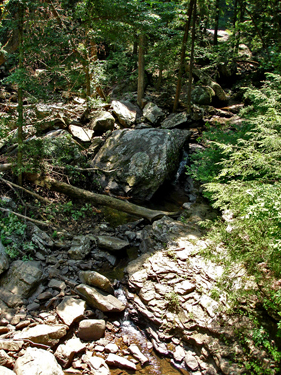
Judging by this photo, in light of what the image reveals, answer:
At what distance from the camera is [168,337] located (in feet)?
13.9

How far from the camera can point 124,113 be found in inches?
488

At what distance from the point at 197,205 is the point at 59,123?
587 cm

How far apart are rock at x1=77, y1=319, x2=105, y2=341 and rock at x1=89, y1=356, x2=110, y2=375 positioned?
36 cm

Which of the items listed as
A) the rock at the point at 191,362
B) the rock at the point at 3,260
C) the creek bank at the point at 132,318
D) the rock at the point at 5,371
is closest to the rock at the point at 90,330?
the creek bank at the point at 132,318

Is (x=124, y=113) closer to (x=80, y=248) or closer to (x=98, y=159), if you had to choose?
(x=98, y=159)

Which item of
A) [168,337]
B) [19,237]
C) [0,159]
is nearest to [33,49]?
[0,159]

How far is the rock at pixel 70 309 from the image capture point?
4289 mm

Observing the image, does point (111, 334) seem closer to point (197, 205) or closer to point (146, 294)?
point (146, 294)

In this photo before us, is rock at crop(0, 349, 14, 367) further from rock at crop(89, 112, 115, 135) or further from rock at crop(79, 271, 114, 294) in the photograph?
rock at crop(89, 112, 115, 135)

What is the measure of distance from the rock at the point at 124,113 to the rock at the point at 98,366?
989cm

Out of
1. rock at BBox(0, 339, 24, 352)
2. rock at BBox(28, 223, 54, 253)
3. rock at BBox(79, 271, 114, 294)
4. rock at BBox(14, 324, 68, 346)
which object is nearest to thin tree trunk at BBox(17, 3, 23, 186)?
rock at BBox(28, 223, 54, 253)

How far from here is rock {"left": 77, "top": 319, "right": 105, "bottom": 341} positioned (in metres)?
4.20

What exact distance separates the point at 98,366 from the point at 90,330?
0.55 m

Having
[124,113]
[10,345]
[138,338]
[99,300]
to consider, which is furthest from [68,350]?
[124,113]
